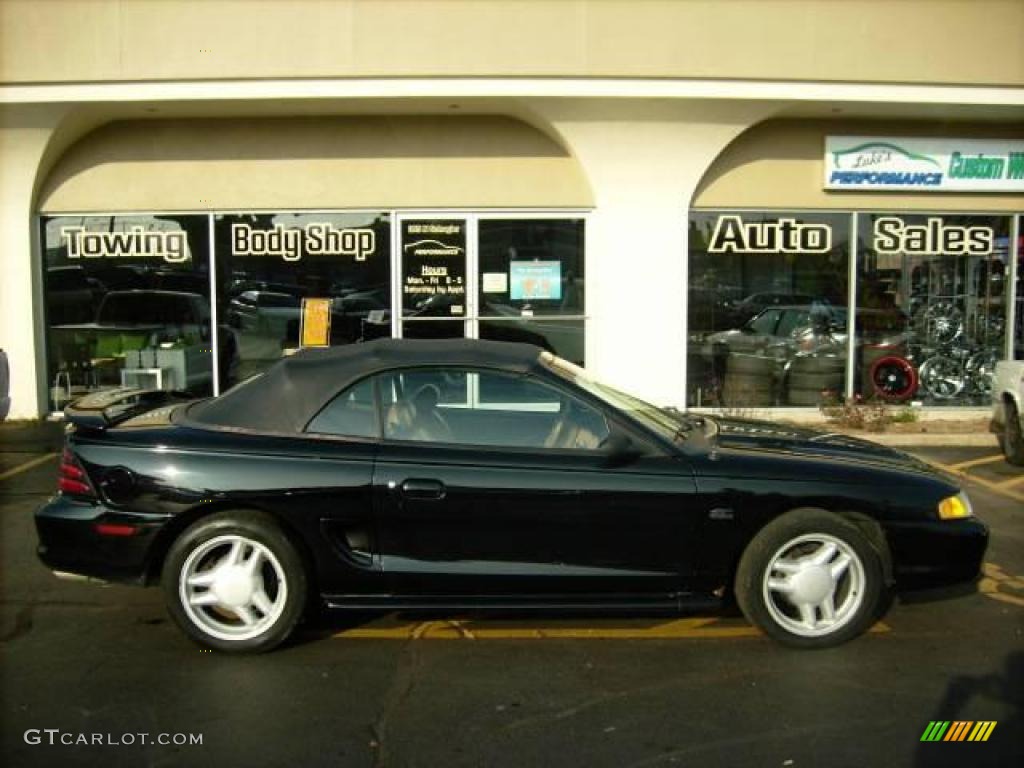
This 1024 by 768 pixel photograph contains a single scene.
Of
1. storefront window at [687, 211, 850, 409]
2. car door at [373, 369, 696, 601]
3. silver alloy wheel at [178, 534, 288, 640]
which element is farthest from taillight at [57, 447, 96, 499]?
storefront window at [687, 211, 850, 409]

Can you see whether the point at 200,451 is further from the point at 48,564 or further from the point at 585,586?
the point at 585,586

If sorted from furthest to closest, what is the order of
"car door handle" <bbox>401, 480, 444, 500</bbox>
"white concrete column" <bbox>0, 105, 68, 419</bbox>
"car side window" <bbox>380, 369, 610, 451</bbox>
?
"white concrete column" <bbox>0, 105, 68, 419</bbox> < "car side window" <bbox>380, 369, 610, 451</bbox> < "car door handle" <bbox>401, 480, 444, 500</bbox>

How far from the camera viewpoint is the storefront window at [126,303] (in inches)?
443

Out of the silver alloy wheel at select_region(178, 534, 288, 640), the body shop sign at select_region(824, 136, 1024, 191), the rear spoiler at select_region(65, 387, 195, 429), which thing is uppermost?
the body shop sign at select_region(824, 136, 1024, 191)

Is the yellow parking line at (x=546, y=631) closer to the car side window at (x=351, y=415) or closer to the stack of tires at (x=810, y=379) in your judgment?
the car side window at (x=351, y=415)

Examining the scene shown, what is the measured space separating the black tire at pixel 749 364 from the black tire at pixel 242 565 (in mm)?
7910

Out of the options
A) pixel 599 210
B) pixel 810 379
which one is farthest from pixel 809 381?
pixel 599 210

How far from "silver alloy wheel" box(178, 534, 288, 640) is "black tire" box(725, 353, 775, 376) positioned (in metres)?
7.94

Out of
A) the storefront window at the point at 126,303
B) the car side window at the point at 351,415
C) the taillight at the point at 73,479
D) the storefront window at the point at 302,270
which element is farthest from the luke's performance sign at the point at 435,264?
the taillight at the point at 73,479

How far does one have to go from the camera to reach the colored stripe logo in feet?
11.9

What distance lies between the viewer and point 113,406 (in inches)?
201

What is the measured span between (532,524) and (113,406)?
2.44 metres

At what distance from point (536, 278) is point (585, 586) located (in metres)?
7.17

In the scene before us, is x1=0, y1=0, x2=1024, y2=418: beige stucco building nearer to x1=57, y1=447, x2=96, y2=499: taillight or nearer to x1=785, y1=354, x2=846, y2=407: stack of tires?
x1=785, y1=354, x2=846, y2=407: stack of tires
